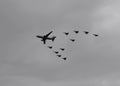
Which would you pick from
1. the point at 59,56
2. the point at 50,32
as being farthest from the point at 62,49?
the point at 50,32

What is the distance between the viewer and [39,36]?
191 metres

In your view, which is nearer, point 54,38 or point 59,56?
point 59,56

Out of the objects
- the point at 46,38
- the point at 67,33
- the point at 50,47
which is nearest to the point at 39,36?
the point at 46,38

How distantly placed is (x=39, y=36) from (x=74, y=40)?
128 feet

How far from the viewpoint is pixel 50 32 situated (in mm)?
187625

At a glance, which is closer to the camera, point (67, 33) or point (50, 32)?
point (67, 33)

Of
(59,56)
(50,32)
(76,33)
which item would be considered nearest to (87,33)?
(76,33)

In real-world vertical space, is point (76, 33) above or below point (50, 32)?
below

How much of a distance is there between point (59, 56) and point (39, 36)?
101 ft

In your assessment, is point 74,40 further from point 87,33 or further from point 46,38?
point 46,38

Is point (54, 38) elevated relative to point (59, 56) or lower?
elevated

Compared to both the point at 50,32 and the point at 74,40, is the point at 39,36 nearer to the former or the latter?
the point at 50,32

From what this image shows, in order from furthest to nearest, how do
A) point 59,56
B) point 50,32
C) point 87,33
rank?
point 50,32 < point 59,56 < point 87,33

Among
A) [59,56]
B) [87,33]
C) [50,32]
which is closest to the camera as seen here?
[87,33]
